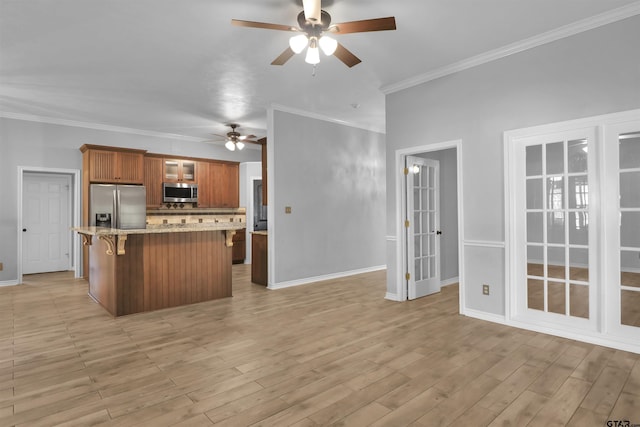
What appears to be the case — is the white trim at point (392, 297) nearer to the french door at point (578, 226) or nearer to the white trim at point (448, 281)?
the white trim at point (448, 281)

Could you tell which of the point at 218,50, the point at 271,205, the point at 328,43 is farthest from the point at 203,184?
the point at 328,43

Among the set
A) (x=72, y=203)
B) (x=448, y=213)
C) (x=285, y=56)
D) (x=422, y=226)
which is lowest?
(x=422, y=226)

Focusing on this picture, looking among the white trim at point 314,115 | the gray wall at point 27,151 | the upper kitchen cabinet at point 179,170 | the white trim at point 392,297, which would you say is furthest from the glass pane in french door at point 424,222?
the gray wall at point 27,151

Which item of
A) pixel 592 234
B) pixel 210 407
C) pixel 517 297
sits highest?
pixel 592 234

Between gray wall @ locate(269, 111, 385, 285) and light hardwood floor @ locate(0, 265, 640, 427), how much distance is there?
1.76 m

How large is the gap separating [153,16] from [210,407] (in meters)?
3.21

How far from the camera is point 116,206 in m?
6.64

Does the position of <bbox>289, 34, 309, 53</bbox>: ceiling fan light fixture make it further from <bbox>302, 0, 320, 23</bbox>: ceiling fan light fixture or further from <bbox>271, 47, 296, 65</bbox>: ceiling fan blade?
<bbox>271, 47, 296, 65</bbox>: ceiling fan blade

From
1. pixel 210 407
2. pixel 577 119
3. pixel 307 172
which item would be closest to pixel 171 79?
pixel 307 172

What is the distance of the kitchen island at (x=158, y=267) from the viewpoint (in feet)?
14.2

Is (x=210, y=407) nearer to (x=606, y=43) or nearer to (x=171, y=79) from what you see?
(x=171, y=79)

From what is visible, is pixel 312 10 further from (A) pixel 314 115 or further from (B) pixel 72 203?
(B) pixel 72 203

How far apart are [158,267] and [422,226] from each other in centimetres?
366

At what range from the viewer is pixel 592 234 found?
3.31 m
